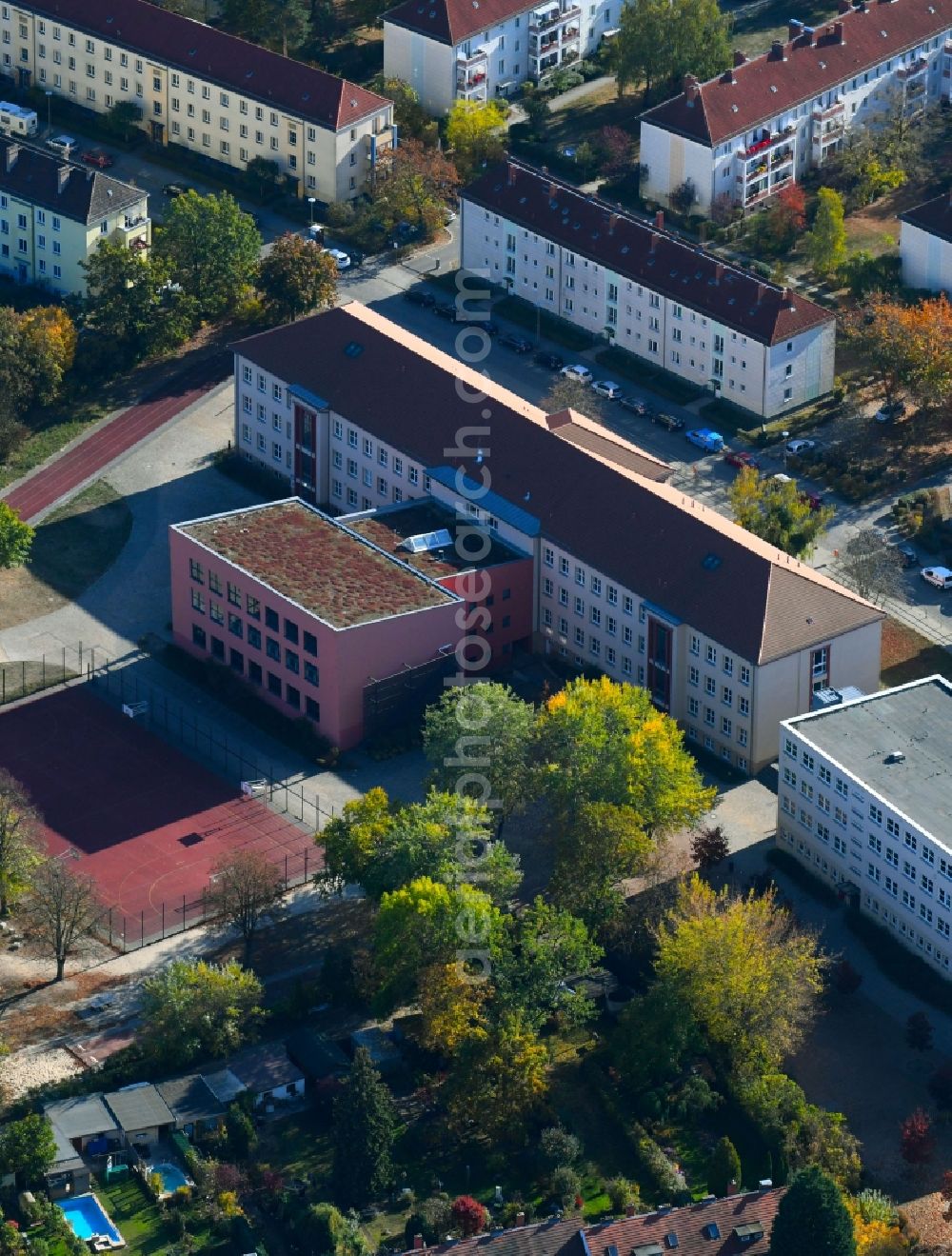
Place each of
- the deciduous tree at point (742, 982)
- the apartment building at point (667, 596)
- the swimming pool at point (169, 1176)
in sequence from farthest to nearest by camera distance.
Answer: the apartment building at point (667, 596)
the deciduous tree at point (742, 982)
the swimming pool at point (169, 1176)

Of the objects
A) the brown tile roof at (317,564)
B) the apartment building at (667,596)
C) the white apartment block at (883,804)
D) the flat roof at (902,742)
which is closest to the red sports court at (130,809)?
the brown tile roof at (317,564)

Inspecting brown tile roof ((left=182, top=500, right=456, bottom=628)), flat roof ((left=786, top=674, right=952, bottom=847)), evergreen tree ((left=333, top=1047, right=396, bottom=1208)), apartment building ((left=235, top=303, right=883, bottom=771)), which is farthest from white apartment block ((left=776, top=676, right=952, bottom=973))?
evergreen tree ((left=333, top=1047, right=396, bottom=1208))

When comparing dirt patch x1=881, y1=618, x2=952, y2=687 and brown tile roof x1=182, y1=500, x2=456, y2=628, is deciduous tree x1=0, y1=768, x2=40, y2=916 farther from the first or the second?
dirt patch x1=881, y1=618, x2=952, y2=687

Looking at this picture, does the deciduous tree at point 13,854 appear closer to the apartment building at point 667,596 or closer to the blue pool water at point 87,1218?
the blue pool water at point 87,1218

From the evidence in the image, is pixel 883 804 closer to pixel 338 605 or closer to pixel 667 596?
pixel 667 596

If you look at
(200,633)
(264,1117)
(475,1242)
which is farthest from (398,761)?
(475,1242)

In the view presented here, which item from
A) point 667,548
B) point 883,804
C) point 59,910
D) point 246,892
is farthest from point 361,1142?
point 667,548
